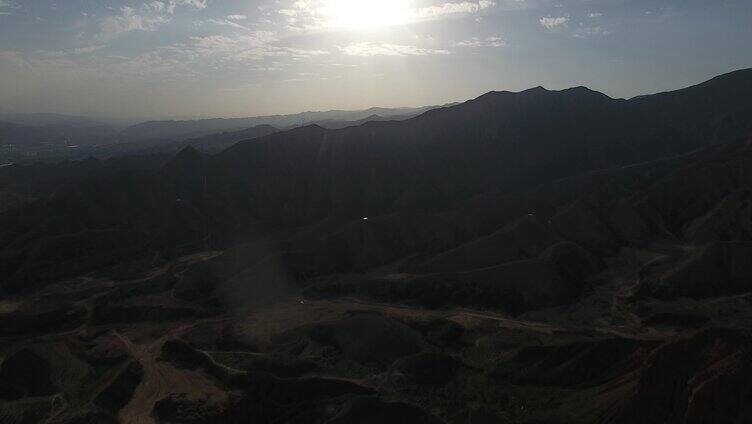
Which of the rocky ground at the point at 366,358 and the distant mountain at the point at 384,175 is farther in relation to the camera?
the distant mountain at the point at 384,175

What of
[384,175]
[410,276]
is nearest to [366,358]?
[410,276]

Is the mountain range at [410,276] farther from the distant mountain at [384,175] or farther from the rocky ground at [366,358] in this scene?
the distant mountain at [384,175]

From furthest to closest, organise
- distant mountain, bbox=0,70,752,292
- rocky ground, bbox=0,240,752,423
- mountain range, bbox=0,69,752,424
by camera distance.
→ 1. distant mountain, bbox=0,70,752,292
2. mountain range, bbox=0,69,752,424
3. rocky ground, bbox=0,240,752,423

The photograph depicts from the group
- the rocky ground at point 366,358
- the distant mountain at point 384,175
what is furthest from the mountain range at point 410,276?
the distant mountain at point 384,175

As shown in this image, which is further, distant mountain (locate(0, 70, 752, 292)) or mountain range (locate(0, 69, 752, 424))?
distant mountain (locate(0, 70, 752, 292))

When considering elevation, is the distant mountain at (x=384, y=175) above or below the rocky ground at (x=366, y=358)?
above

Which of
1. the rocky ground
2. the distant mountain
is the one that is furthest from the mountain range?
the distant mountain

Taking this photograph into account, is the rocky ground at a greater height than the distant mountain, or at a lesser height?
lesser

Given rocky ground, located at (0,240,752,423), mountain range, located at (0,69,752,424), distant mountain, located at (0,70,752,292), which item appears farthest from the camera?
distant mountain, located at (0,70,752,292)

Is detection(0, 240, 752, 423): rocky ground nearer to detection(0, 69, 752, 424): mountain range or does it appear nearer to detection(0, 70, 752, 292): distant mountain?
detection(0, 69, 752, 424): mountain range

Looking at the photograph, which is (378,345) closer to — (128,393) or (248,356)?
(248,356)

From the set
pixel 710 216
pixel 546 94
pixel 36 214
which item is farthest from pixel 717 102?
pixel 36 214
